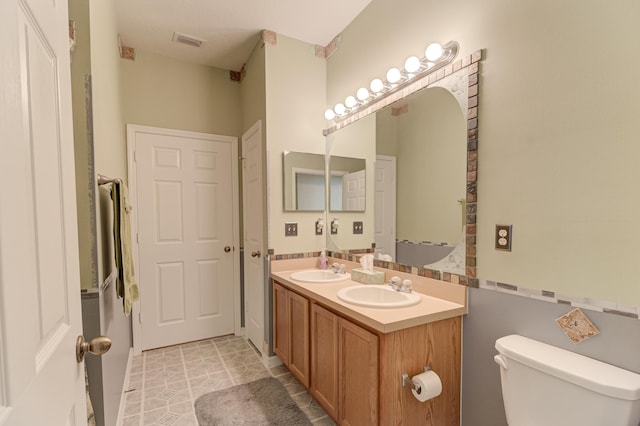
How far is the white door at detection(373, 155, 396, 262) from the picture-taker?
1933 mm

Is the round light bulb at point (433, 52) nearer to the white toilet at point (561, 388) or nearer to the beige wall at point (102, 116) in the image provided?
the white toilet at point (561, 388)

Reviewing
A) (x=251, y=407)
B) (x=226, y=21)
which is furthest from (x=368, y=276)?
(x=226, y=21)

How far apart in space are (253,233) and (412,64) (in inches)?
75.2

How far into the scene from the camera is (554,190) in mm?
1138

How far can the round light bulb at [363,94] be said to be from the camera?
81.7 inches

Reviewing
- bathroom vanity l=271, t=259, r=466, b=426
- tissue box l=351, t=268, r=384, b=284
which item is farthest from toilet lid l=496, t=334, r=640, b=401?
tissue box l=351, t=268, r=384, b=284

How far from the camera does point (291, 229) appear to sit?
251 centimetres

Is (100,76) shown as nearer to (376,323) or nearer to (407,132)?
(407,132)

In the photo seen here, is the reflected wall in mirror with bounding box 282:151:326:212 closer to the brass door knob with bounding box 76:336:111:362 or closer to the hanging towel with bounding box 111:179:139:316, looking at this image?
the hanging towel with bounding box 111:179:139:316

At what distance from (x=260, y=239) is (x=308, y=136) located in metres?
1.00

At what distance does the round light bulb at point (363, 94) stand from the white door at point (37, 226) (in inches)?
65.6

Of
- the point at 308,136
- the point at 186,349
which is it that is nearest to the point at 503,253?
the point at 308,136

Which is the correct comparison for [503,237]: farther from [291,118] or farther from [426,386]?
[291,118]

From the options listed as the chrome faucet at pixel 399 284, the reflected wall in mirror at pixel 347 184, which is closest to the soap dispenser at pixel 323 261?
the reflected wall in mirror at pixel 347 184
